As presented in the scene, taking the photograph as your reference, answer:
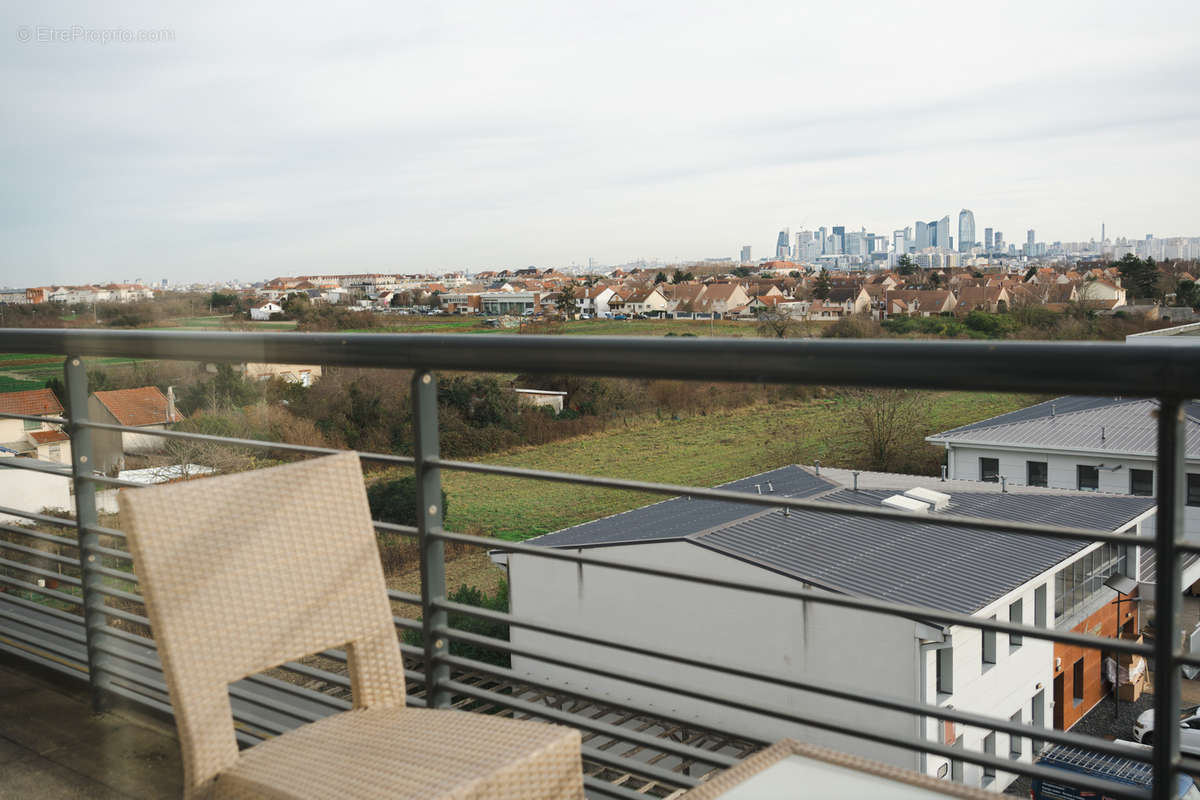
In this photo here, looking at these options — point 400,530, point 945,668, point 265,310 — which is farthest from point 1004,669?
point 400,530

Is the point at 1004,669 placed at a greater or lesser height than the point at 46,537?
lesser

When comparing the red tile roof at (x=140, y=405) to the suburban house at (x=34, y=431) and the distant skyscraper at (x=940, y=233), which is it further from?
the distant skyscraper at (x=940, y=233)

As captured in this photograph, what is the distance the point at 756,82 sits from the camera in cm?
3466

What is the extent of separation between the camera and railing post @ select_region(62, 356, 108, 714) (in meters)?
2.38

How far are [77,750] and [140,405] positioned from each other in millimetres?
1722

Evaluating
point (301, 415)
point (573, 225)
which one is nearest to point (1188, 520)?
point (301, 415)

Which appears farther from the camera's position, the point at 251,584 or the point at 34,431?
the point at 34,431

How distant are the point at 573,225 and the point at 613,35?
6618mm

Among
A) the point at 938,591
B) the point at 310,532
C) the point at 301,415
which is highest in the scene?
the point at 310,532

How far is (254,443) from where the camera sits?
6.38ft

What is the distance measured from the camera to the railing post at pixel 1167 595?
997 millimetres

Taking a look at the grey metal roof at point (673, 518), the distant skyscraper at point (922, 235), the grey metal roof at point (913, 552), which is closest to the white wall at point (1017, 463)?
the grey metal roof at point (913, 552)

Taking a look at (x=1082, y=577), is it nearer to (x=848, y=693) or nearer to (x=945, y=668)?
(x=945, y=668)

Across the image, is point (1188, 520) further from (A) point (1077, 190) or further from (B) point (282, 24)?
(A) point (1077, 190)
